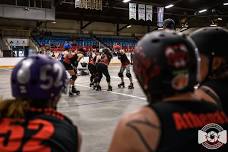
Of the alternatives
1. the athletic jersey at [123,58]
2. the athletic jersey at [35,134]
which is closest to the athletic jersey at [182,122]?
the athletic jersey at [35,134]

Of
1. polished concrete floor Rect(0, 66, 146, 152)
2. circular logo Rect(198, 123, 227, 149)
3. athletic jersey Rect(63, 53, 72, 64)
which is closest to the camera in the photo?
circular logo Rect(198, 123, 227, 149)

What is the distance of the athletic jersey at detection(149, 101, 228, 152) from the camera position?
4.36 feet

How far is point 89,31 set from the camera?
123ft

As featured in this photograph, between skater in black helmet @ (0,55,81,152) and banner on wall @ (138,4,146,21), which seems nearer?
skater in black helmet @ (0,55,81,152)

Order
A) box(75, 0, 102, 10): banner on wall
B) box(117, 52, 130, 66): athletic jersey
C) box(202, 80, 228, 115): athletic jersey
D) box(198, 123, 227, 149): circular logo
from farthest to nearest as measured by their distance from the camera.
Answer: box(75, 0, 102, 10): banner on wall, box(117, 52, 130, 66): athletic jersey, box(202, 80, 228, 115): athletic jersey, box(198, 123, 227, 149): circular logo

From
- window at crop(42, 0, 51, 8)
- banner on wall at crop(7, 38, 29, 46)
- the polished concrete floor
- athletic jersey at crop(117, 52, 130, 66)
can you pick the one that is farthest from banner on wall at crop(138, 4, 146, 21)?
the polished concrete floor

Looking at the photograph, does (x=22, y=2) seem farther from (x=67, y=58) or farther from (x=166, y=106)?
(x=166, y=106)

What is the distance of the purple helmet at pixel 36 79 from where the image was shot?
167cm

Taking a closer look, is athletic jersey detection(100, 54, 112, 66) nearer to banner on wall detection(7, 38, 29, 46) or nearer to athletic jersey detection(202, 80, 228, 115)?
athletic jersey detection(202, 80, 228, 115)

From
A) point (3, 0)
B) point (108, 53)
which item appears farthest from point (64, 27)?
point (108, 53)

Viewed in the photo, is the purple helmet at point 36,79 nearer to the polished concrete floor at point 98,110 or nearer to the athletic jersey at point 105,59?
the polished concrete floor at point 98,110

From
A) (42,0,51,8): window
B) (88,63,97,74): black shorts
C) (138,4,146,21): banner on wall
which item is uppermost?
(42,0,51,8): window

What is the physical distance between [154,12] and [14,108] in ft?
117

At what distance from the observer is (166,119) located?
133cm
